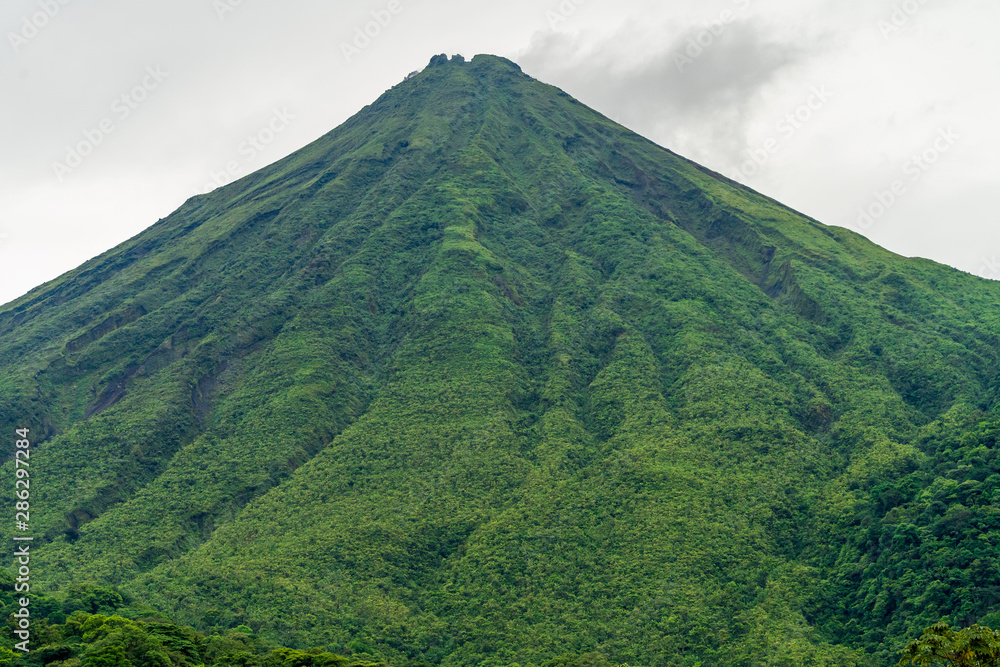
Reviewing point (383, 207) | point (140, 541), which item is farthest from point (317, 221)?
point (140, 541)

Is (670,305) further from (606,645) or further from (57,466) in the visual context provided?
(57,466)

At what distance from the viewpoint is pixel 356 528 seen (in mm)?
94500

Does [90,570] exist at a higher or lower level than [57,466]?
lower

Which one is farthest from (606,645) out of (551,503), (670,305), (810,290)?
(810,290)

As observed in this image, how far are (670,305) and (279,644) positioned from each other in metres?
84.3

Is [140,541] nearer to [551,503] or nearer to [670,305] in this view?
[551,503]

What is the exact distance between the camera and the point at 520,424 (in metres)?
114

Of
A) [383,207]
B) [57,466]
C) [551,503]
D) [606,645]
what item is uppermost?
[383,207]

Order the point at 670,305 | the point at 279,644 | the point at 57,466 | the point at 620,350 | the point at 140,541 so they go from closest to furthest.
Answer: the point at 279,644 < the point at 140,541 < the point at 57,466 < the point at 620,350 < the point at 670,305

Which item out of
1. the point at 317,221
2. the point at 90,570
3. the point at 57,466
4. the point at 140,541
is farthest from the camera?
the point at 317,221

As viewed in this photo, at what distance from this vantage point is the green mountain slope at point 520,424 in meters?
80.3

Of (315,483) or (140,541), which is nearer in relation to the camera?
(140,541)

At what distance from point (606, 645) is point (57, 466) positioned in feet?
255

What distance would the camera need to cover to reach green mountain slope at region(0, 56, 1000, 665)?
263 feet
